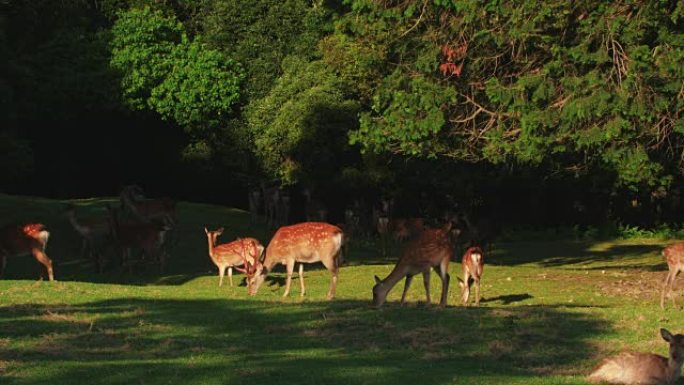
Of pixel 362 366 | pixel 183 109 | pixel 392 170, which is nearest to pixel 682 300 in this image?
pixel 362 366

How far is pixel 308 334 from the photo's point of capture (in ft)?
58.0

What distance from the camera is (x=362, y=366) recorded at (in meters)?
14.5

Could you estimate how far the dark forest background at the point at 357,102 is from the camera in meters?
23.5

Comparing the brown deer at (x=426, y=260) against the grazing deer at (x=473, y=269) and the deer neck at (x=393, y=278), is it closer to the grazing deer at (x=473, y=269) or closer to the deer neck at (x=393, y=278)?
the deer neck at (x=393, y=278)

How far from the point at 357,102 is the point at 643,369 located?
32.3m

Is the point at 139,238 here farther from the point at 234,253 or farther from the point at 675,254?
the point at 675,254

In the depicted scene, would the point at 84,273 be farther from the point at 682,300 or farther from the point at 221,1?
the point at 221,1

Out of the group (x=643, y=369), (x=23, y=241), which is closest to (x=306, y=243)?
(x=23, y=241)

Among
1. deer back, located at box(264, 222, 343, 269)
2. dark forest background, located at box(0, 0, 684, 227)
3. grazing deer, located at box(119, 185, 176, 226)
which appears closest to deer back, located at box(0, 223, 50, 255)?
deer back, located at box(264, 222, 343, 269)

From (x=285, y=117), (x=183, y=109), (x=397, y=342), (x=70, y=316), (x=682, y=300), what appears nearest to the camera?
(x=397, y=342)

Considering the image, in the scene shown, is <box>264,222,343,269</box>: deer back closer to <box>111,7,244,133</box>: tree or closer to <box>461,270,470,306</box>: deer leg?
<box>461,270,470,306</box>: deer leg

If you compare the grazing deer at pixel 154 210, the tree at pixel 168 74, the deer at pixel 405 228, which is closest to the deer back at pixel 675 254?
the deer at pixel 405 228

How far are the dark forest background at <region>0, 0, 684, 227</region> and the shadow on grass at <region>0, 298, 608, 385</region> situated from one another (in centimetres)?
588

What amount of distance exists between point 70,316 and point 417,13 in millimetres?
10644
